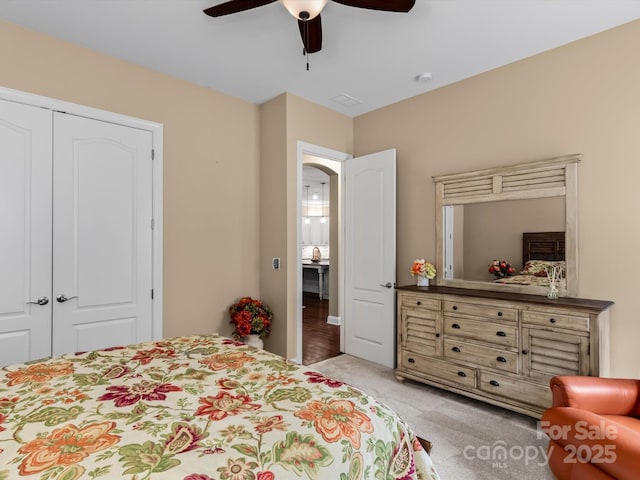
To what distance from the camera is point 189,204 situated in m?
3.39

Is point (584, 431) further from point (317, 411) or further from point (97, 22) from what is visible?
point (97, 22)

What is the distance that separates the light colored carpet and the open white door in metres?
0.54

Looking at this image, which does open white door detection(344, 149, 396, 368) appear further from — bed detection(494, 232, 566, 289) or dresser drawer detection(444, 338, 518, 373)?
bed detection(494, 232, 566, 289)

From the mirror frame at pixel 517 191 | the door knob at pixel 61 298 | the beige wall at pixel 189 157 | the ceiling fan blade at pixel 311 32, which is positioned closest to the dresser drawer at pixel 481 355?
the mirror frame at pixel 517 191

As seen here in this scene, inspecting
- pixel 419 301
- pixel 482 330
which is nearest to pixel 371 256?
pixel 419 301

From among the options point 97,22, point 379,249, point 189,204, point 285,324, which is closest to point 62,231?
point 189,204

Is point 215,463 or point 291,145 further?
point 291,145

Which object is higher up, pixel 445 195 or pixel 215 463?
pixel 445 195

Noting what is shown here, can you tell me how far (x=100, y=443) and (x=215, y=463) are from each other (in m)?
0.34

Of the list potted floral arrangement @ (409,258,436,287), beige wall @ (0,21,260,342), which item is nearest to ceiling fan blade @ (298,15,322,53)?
beige wall @ (0,21,260,342)

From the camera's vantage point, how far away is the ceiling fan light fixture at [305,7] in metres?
1.80

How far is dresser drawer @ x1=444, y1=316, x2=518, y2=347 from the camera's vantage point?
8.75ft

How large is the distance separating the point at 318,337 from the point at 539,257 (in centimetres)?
300

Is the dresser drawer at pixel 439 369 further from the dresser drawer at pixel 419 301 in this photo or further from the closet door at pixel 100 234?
the closet door at pixel 100 234
